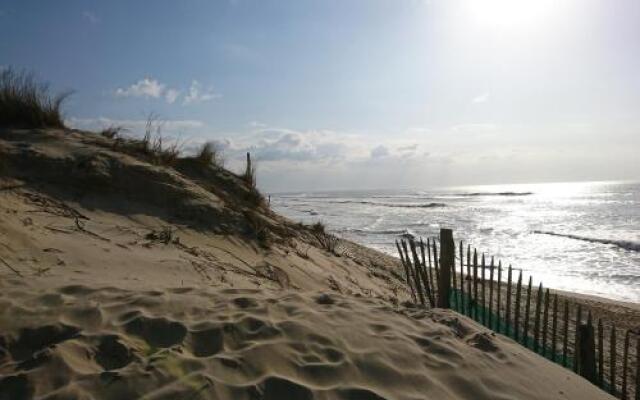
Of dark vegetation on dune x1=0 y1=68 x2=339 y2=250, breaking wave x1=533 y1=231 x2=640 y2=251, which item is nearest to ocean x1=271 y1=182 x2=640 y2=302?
breaking wave x1=533 y1=231 x2=640 y2=251

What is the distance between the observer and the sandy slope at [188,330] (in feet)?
8.75

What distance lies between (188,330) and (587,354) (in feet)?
12.8

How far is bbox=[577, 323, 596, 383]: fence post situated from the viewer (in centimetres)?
460

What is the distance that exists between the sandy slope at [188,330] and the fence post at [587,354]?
116 cm

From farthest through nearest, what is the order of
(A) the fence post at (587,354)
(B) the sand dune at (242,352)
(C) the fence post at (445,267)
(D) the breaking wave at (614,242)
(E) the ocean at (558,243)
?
(D) the breaking wave at (614,242) < (E) the ocean at (558,243) < (C) the fence post at (445,267) < (A) the fence post at (587,354) < (B) the sand dune at (242,352)

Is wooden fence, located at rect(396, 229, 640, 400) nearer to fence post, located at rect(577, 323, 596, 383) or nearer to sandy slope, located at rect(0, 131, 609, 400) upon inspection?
fence post, located at rect(577, 323, 596, 383)

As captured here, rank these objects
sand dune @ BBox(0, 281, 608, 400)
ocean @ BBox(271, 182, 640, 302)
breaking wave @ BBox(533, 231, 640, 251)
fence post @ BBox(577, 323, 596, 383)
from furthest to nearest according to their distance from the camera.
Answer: breaking wave @ BBox(533, 231, 640, 251)
ocean @ BBox(271, 182, 640, 302)
fence post @ BBox(577, 323, 596, 383)
sand dune @ BBox(0, 281, 608, 400)

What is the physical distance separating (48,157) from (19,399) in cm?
597

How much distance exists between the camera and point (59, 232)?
5.55 meters

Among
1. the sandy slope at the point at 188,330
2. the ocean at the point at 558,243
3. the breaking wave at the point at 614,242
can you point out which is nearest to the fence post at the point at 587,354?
the sandy slope at the point at 188,330

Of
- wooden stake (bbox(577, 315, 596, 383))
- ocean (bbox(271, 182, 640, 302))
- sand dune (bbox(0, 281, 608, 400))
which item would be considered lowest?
ocean (bbox(271, 182, 640, 302))

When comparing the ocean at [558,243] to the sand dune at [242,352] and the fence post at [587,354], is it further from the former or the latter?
the sand dune at [242,352]

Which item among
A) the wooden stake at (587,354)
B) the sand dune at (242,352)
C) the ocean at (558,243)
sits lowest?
the ocean at (558,243)

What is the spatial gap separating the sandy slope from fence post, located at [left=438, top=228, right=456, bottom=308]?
1.96 meters
